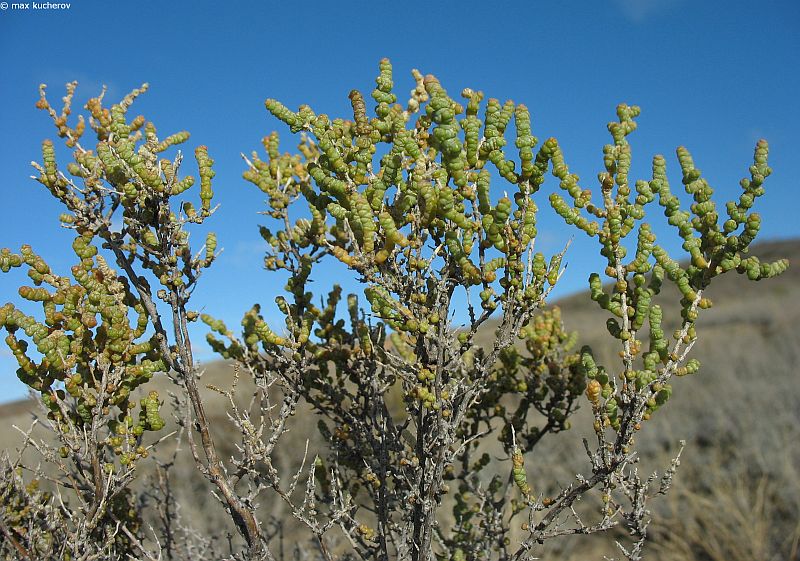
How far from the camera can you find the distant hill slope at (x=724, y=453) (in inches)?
289

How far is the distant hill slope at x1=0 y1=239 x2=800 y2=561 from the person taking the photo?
735 centimetres

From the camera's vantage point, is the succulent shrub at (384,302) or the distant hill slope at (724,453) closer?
the succulent shrub at (384,302)

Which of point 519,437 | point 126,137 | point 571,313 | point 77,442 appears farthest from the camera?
point 571,313

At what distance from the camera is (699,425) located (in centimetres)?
1016

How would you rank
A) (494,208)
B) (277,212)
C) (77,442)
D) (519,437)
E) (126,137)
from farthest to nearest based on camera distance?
(519,437) < (277,212) < (126,137) < (77,442) < (494,208)

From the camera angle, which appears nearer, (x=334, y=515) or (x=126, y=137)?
(x=334, y=515)

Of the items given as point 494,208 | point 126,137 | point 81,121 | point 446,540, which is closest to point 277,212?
point 126,137

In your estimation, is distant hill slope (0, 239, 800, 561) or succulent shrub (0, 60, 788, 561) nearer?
succulent shrub (0, 60, 788, 561)

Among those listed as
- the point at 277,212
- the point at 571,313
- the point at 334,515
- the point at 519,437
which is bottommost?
the point at 334,515

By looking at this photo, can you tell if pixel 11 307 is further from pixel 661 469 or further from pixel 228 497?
pixel 661 469

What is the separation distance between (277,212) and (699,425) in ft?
30.7

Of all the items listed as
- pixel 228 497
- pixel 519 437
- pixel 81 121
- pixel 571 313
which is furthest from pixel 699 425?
pixel 571 313

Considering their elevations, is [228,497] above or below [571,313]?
below

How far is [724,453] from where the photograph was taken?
30.4 ft
